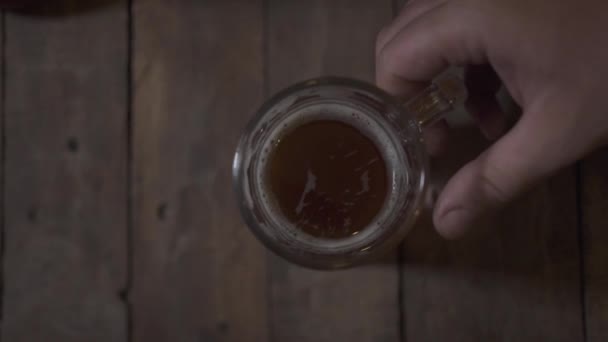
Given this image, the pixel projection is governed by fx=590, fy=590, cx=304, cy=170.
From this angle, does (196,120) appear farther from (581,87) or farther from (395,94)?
(581,87)

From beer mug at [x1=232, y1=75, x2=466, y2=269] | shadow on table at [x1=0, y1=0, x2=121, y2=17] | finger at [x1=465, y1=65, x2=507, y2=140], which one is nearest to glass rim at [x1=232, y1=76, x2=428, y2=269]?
beer mug at [x1=232, y1=75, x2=466, y2=269]

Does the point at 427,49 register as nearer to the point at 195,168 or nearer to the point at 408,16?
the point at 408,16

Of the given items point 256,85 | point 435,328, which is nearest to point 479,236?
point 435,328

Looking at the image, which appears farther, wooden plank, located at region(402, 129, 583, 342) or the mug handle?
wooden plank, located at region(402, 129, 583, 342)

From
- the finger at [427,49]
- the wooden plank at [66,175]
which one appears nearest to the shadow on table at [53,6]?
the wooden plank at [66,175]

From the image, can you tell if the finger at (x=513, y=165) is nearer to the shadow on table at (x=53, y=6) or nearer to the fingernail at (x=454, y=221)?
the fingernail at (x=454, y=221)

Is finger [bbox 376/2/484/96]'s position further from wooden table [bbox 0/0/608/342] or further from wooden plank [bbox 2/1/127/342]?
wooden plank [bbox 2/1/127/342]
